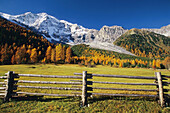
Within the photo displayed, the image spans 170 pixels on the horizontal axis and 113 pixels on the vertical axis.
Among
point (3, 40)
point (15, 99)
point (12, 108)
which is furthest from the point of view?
point (3, 40)

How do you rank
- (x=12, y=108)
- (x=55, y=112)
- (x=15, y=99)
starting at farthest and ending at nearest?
1. (x=15, y=99)
2. (x=12, y=108)
3. (x=55, y=112)

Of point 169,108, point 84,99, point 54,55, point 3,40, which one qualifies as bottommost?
point 169,108

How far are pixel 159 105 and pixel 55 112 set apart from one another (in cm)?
814

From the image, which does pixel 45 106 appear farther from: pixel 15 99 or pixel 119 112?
pixel 119 112

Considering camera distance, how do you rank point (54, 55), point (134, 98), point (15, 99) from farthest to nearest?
1. point (54, 55)
2. point (134, 98)
3. point (15, 99)

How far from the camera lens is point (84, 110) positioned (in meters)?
6.48

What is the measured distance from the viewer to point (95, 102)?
24.8 ft

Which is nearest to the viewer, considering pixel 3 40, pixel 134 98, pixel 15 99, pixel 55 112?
pixel 55 112

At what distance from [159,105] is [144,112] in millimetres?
2143

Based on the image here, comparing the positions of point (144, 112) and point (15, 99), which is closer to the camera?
point (144, 112)

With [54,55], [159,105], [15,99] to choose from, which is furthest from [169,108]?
[54,55]

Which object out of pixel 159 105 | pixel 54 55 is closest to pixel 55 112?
pixel 159 105

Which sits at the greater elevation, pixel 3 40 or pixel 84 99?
pixel 3 40

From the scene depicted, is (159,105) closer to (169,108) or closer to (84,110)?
(169,108)
